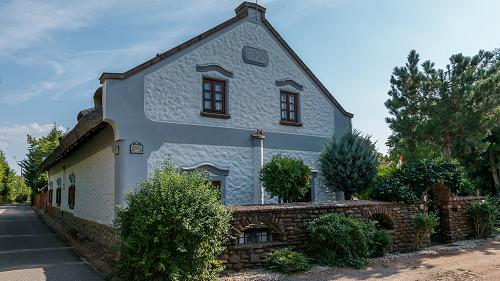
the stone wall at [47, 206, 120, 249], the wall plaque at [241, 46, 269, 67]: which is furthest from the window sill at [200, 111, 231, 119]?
the stone wall at [47, 206, 120, 249]

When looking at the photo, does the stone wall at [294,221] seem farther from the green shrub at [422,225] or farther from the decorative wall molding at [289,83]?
the decorative wall molding at [289,83]

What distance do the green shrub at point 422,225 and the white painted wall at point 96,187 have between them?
28.3ft

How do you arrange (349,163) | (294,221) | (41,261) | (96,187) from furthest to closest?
(96,187)
(349,163)
(41,261)
(294,221)

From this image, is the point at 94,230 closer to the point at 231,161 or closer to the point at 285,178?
the point at 231,161

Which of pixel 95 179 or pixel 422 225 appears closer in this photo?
pixel 422 225

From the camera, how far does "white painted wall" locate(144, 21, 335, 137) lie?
11.4m

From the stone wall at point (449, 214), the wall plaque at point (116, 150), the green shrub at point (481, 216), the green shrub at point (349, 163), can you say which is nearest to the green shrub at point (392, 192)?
the green shrub at point (349, 163)

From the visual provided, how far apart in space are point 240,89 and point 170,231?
22.1ft

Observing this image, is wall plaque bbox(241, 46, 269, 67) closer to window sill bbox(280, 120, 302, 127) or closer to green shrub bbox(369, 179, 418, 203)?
window sill bbox(280, 120, 302, 127)

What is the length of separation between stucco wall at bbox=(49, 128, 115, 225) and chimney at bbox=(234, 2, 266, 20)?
6155mm

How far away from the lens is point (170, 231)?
23.8 feet

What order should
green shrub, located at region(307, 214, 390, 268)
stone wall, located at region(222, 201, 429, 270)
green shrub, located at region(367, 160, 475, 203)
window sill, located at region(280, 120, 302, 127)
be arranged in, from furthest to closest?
window sill, located at region(280, 120, 302, 127)
green shrub, located at region(367, 160, 475, 203)
green shrub, located at region(307, 214, 390, 268)
stone wall, located at region(222, 201, 429, 270)

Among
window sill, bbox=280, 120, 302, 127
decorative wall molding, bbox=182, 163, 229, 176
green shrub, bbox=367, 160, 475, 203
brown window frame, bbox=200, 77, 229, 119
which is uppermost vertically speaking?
brown window frame, bbox=200, 77, 229, 119

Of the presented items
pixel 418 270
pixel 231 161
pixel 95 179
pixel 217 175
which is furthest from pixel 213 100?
pixel 418 270
